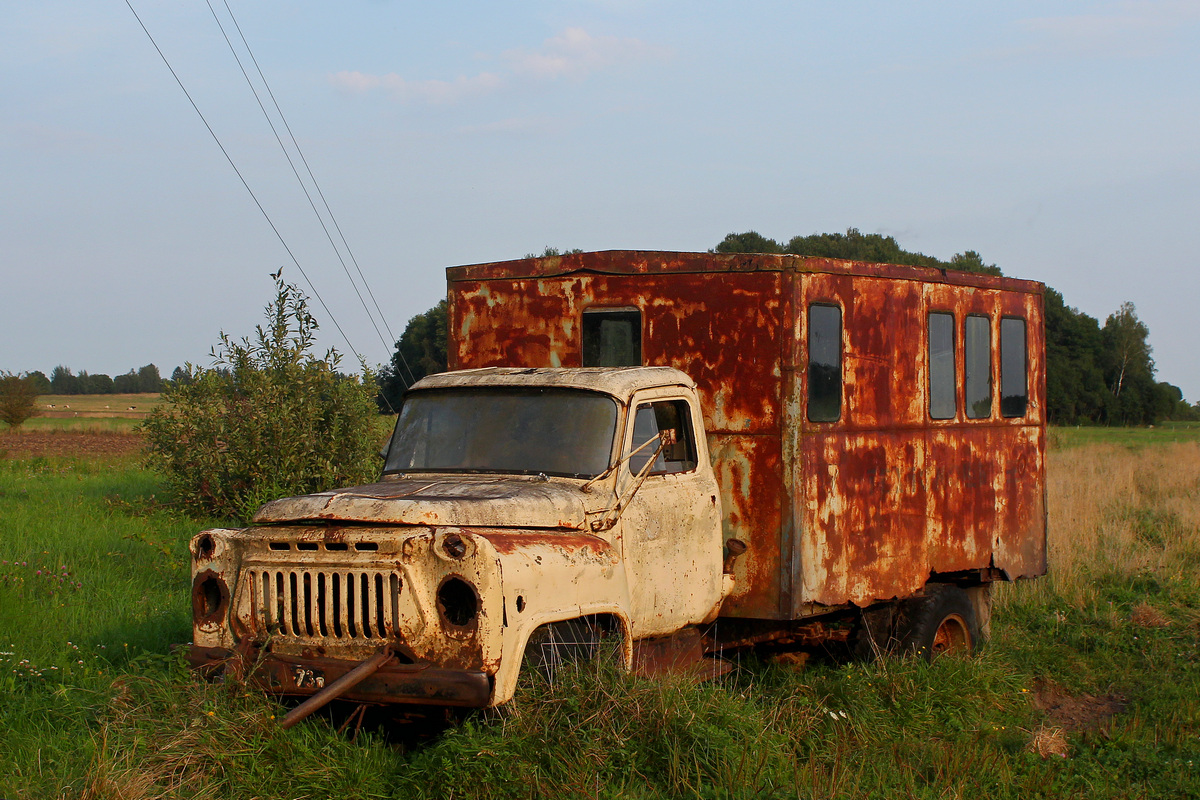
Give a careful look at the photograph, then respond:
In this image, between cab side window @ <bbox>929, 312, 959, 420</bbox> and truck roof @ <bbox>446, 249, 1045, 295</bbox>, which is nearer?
truck roof @ <bbox>446, 249, 1045, 295</bbox>

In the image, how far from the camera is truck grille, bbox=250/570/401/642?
15.3 ft

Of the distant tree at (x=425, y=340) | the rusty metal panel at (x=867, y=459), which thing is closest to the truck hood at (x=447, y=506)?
the rusty metal panel at (x=867, y=459)

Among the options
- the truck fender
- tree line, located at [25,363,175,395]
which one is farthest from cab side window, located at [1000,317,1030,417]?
tree line, located at [25,363,175,395]

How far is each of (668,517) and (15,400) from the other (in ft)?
143

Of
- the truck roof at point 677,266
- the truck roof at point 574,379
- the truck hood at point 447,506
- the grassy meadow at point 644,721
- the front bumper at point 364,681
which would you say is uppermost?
the truck roof at point 677,266

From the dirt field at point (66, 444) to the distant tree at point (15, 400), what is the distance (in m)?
0.75

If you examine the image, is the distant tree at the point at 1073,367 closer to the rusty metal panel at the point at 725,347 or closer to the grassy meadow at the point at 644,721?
the grassy meadow at the point at 644,721

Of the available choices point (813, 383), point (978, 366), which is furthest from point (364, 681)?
point (978, 366)

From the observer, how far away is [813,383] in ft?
22.5

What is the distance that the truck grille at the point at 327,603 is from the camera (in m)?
4.67

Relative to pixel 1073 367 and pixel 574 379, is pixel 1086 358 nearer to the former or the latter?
pixel 1073 367

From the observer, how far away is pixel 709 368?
6938 millimetres

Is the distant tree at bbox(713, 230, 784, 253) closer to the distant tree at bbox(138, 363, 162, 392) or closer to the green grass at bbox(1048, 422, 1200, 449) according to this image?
the green grass at bbox(1048, 422, 1200, 449)

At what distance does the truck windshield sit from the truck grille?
125 centimetres
